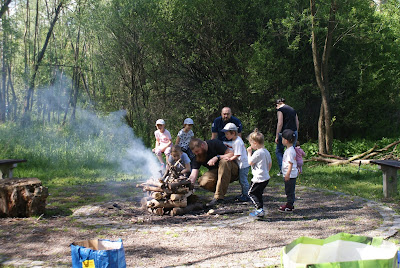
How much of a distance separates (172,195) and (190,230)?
3.69 feet

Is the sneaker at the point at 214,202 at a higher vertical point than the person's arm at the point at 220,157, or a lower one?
lower

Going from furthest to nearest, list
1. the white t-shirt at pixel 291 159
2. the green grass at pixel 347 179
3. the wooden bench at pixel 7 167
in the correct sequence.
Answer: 1. the wooden bench at pixel 7 167
2. the green grass at pixel 347 179
3. the white t-shirt at pixel 291 159

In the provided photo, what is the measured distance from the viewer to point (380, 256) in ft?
7.60

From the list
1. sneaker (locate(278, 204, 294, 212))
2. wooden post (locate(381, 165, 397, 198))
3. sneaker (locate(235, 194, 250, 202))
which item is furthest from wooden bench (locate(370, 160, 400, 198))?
sneaker (locate(235, 194, 250, 202))

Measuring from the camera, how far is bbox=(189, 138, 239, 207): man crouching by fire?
697 cm

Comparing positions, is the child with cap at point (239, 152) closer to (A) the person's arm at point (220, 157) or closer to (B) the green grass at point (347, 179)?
(A) the person's arm at point (220, 157)

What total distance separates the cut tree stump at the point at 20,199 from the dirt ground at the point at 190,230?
195mm

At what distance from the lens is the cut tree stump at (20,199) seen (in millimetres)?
6494

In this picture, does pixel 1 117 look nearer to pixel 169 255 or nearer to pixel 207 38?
pixel 207 38

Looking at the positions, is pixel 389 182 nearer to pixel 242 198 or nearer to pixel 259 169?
pixel 242 198

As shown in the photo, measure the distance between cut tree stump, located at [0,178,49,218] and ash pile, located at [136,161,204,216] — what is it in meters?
1.71

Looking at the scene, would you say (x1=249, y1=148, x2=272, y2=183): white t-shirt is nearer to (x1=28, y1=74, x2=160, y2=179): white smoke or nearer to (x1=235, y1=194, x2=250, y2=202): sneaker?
(x1=235, y1=194, x2=250, y2=202): sneaker

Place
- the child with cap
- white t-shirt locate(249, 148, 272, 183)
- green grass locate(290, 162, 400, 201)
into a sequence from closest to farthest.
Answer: white t-shirt locate(249, 148, 272, 183) < the child with cap < green grass locate(290, 162, 400, 201)

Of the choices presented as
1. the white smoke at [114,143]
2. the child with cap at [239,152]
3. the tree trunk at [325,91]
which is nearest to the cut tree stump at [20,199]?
the child with cap at [239,152]
